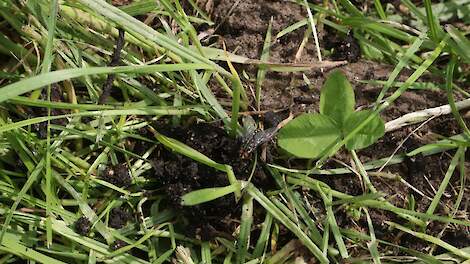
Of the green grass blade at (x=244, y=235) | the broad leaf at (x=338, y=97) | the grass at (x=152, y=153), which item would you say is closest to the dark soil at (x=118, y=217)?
the grass at (x=152, y=153)

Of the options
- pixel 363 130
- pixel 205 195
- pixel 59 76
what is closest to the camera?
pixel 59 76

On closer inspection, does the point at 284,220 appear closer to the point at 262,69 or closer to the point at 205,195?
the point at 205,195

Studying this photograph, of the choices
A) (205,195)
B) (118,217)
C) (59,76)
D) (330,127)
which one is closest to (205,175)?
(205,195)

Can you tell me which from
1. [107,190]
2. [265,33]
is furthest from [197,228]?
[265,33]

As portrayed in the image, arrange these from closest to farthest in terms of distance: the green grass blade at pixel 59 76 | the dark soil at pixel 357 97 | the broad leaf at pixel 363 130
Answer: the green grass blade at pixel 59 76, the broad leaf at pixel 363 130, the dark soil at pixel 357 97

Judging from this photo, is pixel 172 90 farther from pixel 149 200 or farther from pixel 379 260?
pixel 379 260

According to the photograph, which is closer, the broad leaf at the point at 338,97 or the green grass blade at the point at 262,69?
the broad leaf at the point at 338,97

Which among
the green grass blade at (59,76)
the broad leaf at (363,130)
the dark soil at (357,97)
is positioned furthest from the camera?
the dark soil at (357,97)

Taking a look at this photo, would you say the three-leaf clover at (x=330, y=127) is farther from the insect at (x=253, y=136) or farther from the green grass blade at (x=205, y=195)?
the green grass blade at (x=205, y=195)
